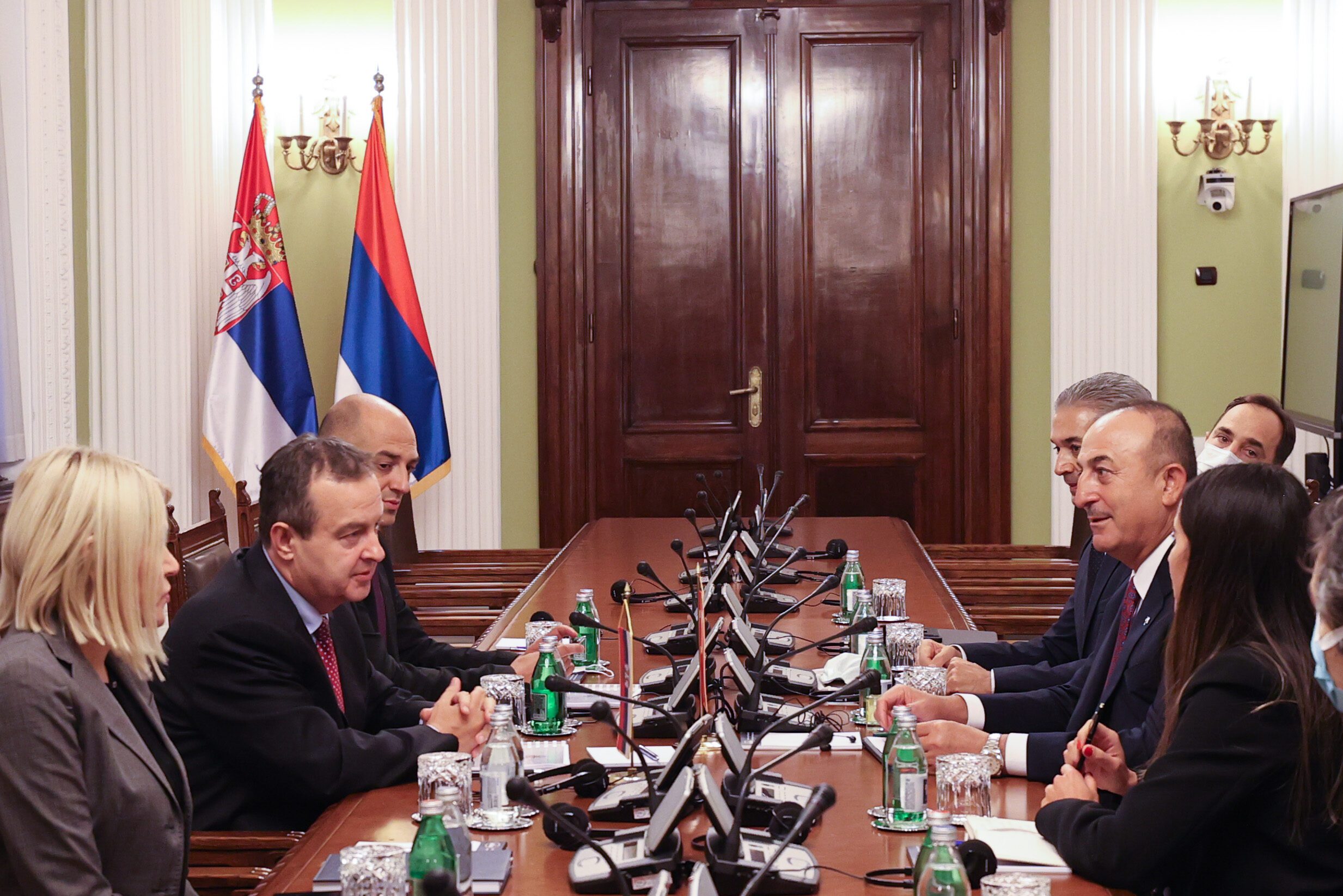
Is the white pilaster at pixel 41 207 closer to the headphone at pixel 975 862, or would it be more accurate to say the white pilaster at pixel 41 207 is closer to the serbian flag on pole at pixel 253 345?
the serbian flag on pole at pixel 253 345

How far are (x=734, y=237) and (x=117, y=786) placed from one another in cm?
552

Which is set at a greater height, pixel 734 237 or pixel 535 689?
pixel 734 237

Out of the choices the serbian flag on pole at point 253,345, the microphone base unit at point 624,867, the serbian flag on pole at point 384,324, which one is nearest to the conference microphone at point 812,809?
the microphone base unit at point 624,867

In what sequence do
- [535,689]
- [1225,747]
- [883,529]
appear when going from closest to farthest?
[1225,747] → [535,689] → [883,529]

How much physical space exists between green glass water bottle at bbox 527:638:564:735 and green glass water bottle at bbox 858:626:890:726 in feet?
1.94

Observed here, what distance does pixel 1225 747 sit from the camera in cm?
196

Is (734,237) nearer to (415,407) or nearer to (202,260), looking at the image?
(415,407)

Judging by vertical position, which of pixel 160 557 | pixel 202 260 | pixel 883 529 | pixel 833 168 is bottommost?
pixel 883 529

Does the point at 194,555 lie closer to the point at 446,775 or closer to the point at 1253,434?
the point at 446,775

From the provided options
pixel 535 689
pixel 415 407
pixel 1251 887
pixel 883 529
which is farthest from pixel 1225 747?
pixel 415 407

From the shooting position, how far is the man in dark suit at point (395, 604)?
3471 mm

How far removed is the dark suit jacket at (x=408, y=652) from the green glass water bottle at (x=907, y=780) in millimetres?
1264

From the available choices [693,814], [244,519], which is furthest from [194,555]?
[693,814]

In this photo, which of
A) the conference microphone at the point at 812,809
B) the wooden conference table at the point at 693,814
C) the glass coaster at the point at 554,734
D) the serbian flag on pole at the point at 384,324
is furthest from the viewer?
the serbian flag on pole at the point at 384,324
